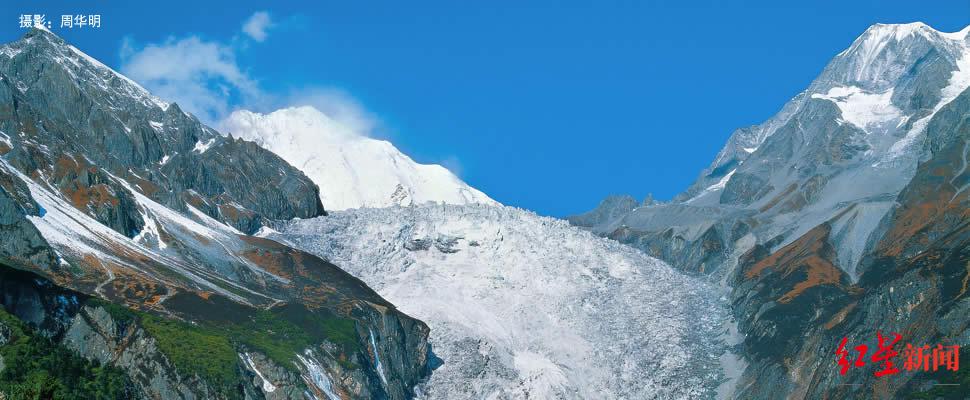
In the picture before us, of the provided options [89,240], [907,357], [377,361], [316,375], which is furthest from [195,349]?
[907,357]

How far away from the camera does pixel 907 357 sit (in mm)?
169500

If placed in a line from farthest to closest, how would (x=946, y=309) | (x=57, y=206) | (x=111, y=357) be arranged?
(x=57, y=206) < (x=946, y=309) < (x=111, y=357)

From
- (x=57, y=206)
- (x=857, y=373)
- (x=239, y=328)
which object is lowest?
(x=857, y=373)

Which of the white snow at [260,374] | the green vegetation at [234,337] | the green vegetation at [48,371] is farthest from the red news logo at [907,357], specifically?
the green vegetation at [48,371]

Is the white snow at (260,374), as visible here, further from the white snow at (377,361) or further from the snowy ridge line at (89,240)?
the white snow at (377,361)

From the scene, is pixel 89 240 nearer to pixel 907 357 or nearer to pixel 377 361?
pixel 377 361

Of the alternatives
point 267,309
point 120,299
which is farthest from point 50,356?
point 267,309

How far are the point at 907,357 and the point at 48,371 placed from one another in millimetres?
114502

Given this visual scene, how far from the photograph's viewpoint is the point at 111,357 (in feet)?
456

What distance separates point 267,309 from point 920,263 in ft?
333

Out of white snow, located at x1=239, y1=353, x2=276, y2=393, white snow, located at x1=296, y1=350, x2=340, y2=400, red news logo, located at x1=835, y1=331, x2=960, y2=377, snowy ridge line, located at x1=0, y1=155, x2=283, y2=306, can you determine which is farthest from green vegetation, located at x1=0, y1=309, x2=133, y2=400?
red news logo, located at x1=835, y1=331, x2=960, y2=377

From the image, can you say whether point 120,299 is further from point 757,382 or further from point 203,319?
point 757,382

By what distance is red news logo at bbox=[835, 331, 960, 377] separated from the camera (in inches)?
6432

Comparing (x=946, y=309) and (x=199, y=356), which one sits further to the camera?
(x=946, y=309)
